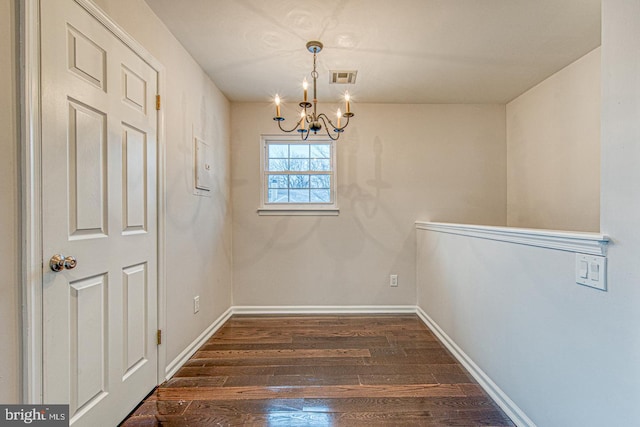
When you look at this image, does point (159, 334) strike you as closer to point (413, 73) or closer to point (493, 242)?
point (493, 242)

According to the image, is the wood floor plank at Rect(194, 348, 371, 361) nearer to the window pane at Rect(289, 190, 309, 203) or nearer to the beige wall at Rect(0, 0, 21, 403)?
the beige wall at Rect(0, 0, 21, 403)

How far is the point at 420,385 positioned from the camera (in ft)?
6.37

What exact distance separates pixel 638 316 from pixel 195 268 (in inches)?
101

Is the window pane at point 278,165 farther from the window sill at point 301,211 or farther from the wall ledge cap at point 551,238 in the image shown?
the wall ledge cap at point 551,238

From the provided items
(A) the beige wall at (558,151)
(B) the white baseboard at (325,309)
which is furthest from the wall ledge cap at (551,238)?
(B) the white baseboard at (325,309)

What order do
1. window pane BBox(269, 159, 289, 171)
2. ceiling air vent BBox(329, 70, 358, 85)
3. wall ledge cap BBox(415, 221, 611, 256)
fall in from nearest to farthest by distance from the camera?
1. wall ledge cap BBox(415, 221, 611, 256)
2. ceiling air vent BBox(329, 70, 358, 85)
3. window pane BBox(269, 159, 289, 171)

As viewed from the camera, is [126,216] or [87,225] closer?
[87,225]

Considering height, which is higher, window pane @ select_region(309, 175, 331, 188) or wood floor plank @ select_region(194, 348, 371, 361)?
window pane @ select_region(309, 175, 331, 188)

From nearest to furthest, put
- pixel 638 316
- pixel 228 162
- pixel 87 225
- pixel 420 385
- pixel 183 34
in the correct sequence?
pixel 638 316 < pixel 87 225 < pixel 420 385 < pixel 183 34 < pixel 228 162

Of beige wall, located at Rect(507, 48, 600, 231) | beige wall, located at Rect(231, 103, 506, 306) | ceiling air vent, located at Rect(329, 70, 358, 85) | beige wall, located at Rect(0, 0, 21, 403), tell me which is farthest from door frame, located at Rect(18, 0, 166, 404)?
beige wall, located at Rect(507, 48, 600, 231)

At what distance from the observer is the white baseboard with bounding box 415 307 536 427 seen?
5.16 feet

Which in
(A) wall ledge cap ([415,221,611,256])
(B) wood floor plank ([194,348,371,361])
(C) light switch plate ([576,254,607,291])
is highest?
(A) wall ledge cap ([415,221,611,256])

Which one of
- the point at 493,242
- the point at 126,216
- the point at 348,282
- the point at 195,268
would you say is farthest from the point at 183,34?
the point at 348,282

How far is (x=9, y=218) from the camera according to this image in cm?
104
